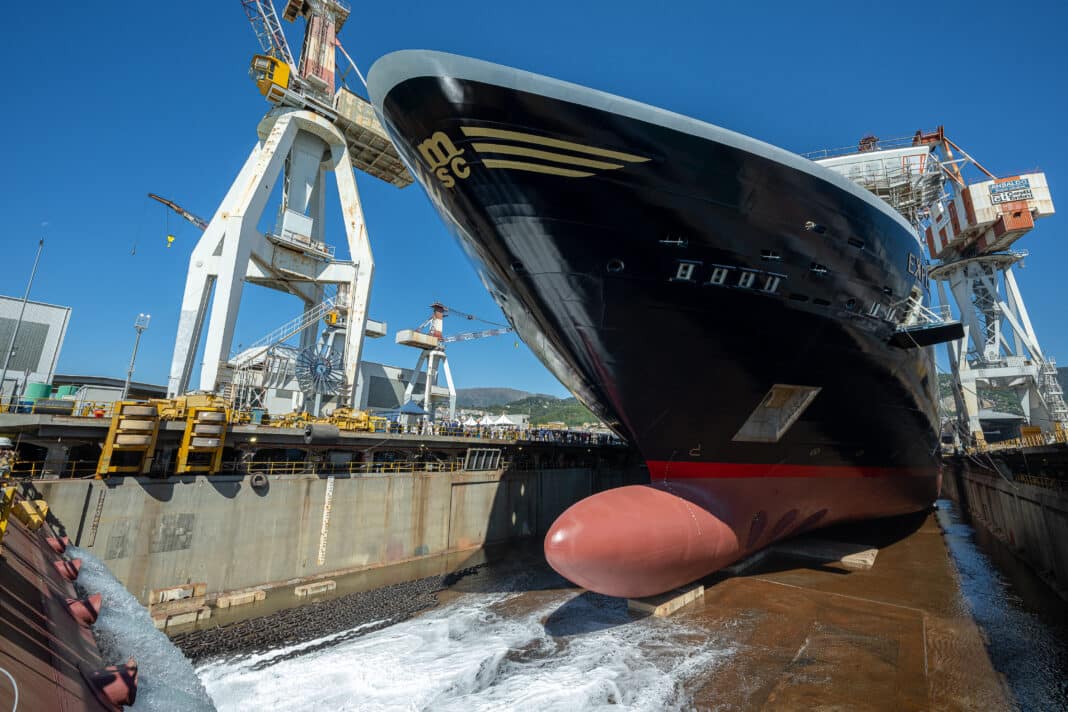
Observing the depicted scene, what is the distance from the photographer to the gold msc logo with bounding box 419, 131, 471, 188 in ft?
27.6

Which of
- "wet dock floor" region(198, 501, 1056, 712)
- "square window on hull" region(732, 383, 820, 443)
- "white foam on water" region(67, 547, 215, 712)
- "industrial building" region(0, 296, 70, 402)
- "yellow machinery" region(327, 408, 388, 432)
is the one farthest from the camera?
"industrial building" region(0, 296, 70, 402)

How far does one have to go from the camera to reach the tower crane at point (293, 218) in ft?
66.7

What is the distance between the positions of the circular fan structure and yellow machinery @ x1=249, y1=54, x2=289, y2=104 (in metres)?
13.4

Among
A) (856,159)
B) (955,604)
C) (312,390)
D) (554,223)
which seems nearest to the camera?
(554,223)

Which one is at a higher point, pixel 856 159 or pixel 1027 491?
pixel 856 159

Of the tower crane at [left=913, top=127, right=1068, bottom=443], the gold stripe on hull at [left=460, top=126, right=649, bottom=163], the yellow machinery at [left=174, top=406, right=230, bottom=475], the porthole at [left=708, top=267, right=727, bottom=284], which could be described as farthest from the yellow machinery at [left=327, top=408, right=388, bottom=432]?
the tower crane at [left=913, top=127, right=1068, bottom=443]

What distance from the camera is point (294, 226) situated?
78.8 feet

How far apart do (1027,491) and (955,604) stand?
712cm

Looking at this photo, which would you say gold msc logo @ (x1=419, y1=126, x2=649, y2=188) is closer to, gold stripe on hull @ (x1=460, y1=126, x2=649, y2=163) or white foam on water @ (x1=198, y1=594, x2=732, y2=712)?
gold stripe on hull @ (x1=460, y1=126, x2=649, y2=163)

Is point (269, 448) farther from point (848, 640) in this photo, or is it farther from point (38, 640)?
point (848, 640)

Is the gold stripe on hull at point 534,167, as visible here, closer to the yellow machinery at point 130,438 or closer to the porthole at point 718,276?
the porthole at point 718,276

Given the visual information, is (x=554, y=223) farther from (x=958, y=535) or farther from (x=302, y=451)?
(x=958, y=535)

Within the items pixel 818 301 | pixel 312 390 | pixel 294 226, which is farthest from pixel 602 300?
pixel 294 226

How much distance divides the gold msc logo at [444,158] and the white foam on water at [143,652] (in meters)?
8.62
